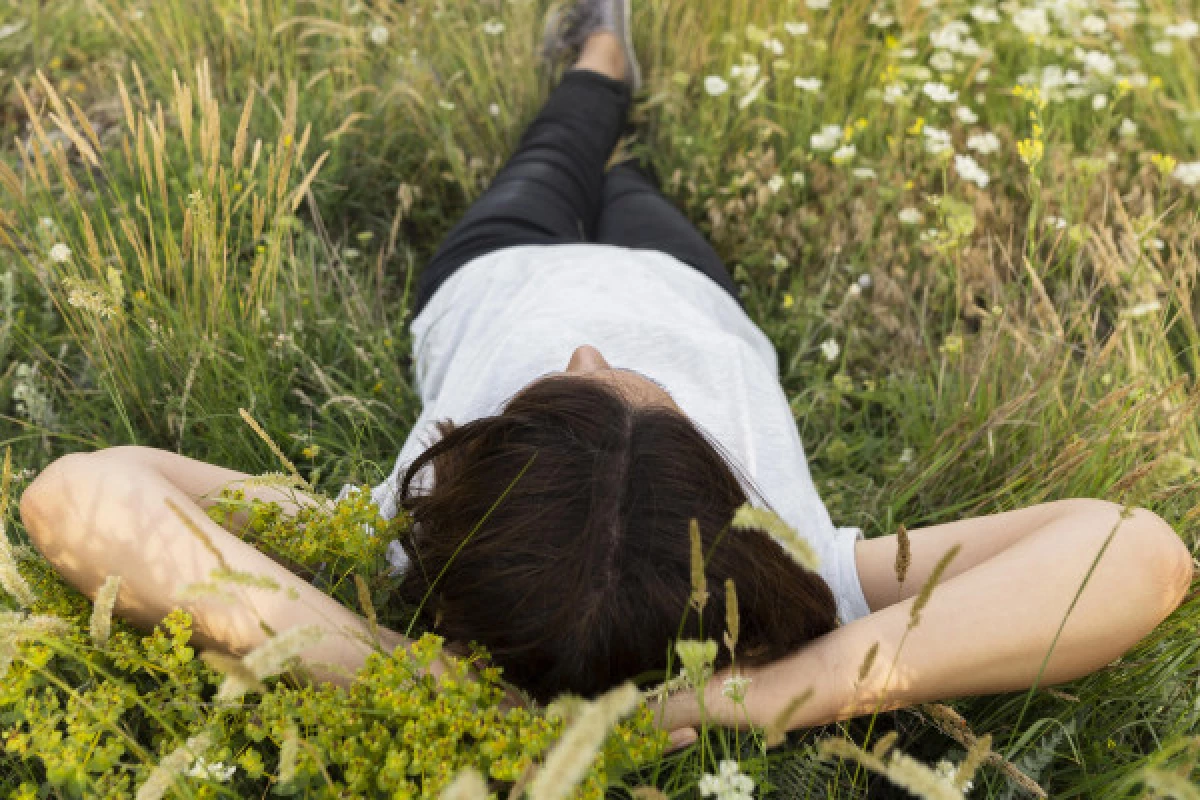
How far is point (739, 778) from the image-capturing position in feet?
3.59

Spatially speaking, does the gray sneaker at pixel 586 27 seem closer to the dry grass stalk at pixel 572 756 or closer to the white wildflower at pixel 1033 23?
the white wildflower at pixel 1033 23

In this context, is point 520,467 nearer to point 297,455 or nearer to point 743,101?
point 297,455

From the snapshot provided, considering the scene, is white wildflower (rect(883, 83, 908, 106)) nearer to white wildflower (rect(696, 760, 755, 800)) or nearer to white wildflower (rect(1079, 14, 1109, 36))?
white wildflower (rect(1079, 14, 1109, 36))

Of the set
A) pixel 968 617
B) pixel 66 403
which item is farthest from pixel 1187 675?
pixel 66 403

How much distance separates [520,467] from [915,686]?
67cm

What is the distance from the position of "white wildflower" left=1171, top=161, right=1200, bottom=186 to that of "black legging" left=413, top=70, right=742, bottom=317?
123cm

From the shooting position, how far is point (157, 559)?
4.63 ft

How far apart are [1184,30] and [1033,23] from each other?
454 millimetres

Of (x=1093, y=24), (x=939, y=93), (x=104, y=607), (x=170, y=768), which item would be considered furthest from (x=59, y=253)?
(x=1093, y=24)

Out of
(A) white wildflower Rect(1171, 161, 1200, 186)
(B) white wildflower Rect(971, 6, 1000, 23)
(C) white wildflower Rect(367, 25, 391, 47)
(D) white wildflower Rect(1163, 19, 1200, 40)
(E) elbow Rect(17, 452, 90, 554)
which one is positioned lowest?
(E) elbow Rect(17, 452, 90, 554)

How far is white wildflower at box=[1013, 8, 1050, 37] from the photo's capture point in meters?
2.92

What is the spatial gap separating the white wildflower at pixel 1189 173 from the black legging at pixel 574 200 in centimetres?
123

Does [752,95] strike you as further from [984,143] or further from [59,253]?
[59,253]

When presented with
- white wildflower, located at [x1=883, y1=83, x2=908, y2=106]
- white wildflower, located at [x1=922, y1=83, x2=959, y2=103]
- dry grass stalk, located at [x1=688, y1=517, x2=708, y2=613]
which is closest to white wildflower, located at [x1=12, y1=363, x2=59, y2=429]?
dry grass stalk, located at [x1=688, y1=517, x2=708, y2=613]
